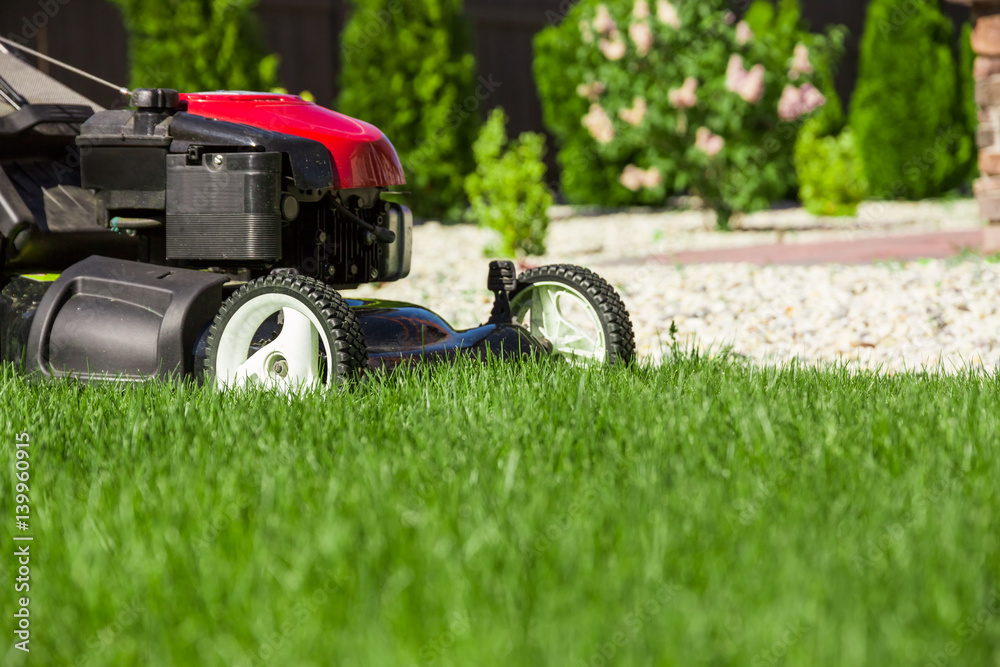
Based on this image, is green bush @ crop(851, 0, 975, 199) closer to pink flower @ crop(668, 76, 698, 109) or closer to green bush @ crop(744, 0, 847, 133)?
green bush @ crop(744, 0, 847, 133)

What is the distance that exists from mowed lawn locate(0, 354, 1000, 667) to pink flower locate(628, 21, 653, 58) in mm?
7144

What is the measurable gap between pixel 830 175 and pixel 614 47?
318cm

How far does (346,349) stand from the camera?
2662mm

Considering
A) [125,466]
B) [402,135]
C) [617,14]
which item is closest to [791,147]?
[617,14]

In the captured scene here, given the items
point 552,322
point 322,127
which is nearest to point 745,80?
point 552,322

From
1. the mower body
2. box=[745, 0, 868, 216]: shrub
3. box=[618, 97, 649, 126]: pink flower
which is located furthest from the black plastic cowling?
box=[745, 0, 868, 216]: shrub

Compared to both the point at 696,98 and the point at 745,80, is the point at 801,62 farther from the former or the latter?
the point at 696,98

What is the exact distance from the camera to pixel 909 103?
13180 millimetres

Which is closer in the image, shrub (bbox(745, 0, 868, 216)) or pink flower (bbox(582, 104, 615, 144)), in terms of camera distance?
pink flower (bbox(582, 104, 615, 144))

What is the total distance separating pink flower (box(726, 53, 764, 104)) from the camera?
909cm

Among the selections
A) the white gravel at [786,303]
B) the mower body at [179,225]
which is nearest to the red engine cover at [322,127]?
the mower body at [179,225]

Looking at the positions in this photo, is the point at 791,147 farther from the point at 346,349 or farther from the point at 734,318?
the point at 346,349

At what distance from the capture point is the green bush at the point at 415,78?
33.9 feet

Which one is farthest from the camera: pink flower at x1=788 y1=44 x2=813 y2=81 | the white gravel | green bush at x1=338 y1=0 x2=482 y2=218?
green bush at x1=338 y1=0 x2=482 y2=218
